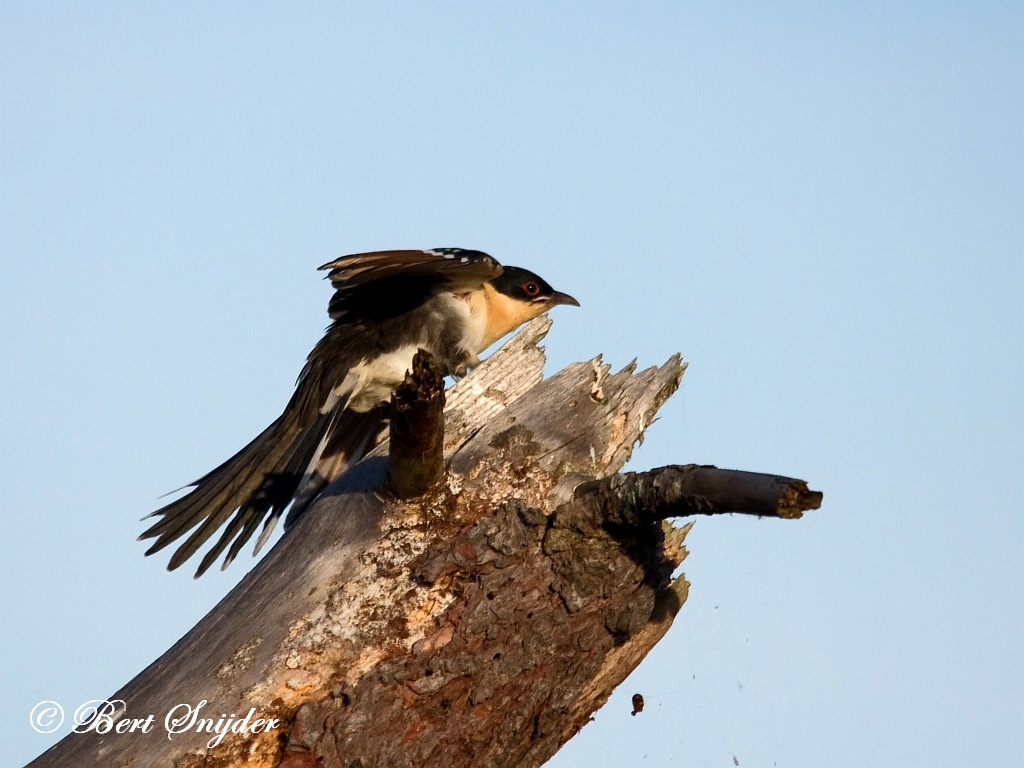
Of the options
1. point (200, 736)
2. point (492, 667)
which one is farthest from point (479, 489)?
point (200, 736)

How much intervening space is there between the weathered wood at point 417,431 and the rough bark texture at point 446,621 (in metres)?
0.13

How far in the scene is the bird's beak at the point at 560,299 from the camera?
762 centimetres

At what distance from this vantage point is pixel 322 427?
20.2 feet

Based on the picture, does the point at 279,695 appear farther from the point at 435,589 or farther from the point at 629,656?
the point at 629,656

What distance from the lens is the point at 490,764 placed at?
407 cm

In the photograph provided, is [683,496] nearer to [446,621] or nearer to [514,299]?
[446,621]

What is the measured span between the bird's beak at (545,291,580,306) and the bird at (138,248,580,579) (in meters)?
0.35

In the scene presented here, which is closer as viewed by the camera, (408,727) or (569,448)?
(408,727)

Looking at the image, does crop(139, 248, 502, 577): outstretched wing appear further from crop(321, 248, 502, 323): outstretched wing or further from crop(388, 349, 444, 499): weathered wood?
crop(388, 349, 444, 499): weathered wood

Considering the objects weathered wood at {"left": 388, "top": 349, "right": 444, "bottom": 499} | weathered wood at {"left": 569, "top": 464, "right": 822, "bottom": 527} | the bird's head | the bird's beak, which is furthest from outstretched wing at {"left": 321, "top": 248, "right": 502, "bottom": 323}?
weathered wood at {"left": 569, "top": 464, "right": 822, "bottom": 527}

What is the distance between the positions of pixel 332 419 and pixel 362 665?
2405 millimetres

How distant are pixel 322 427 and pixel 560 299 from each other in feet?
7.16

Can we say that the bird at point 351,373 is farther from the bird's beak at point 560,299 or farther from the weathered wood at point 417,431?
the weathered wood at point 417,431

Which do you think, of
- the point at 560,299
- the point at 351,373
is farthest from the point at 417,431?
the point at 560,299
